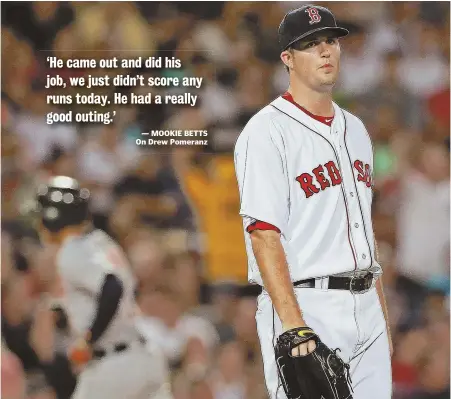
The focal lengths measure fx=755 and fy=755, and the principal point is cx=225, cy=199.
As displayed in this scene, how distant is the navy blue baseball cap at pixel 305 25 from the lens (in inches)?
90.1

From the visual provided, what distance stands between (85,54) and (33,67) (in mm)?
281

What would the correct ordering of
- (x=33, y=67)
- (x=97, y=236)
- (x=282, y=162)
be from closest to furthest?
(x=282, y=162) < (x=97, y=236) < (x=33, y=67)

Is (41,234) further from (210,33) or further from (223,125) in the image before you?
(210,33)

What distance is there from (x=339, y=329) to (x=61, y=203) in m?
1.99

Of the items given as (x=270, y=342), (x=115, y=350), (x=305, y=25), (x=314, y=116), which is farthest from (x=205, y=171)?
(x=270, y=342)

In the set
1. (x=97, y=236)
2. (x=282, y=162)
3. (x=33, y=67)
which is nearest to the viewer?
(x=282, y=162)

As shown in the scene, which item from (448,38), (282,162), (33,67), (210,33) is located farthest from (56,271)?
(448,38)

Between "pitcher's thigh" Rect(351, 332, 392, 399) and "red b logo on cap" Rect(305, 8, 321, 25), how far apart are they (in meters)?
0.98

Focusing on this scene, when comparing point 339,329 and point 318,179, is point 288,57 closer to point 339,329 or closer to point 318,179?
point 318,179

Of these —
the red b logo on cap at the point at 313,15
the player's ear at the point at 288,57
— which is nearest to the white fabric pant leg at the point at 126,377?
the player's ear at the point at 288,57

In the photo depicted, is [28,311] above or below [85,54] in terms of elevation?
below

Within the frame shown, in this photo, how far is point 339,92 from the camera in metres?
3.95

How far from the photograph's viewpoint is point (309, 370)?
2.04 metres

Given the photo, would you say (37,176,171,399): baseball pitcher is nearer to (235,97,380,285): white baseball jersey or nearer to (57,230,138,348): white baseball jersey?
(57,230,138,348): white baseball jersey
